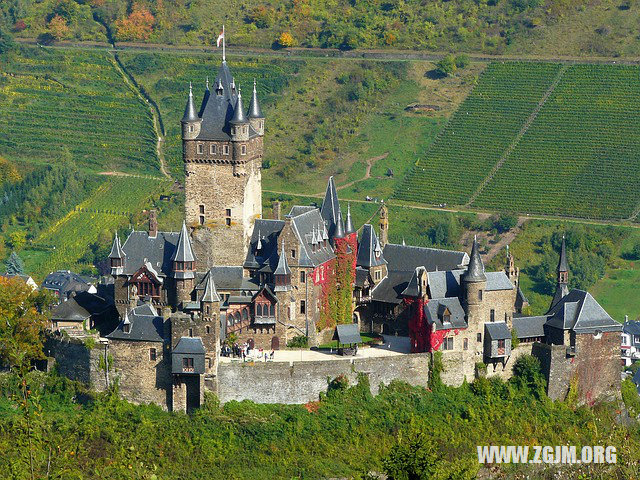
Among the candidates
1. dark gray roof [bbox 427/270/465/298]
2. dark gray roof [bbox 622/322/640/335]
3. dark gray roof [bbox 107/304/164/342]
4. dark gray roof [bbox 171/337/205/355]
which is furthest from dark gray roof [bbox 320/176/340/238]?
dark gray roof [bbox 622/322/640/335]

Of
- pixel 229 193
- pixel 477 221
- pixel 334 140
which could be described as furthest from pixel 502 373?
pixel 334 140

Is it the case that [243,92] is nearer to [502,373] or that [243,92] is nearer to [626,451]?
[502,373]

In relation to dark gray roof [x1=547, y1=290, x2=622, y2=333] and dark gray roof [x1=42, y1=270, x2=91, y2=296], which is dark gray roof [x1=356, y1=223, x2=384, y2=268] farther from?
dark gray roof [x1=42, y1=270, x2=91, y2=296]

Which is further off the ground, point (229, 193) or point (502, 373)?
point (229, 193)

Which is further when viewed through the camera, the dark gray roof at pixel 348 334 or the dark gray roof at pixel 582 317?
the dark gray roof at pixel 582 317

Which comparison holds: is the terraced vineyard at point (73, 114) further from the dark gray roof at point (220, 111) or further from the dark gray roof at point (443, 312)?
the dark gray roof at point (443, 312)

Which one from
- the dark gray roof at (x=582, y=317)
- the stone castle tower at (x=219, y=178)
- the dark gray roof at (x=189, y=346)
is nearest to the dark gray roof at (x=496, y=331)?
the dark gray roof at (x=582, y=317)
